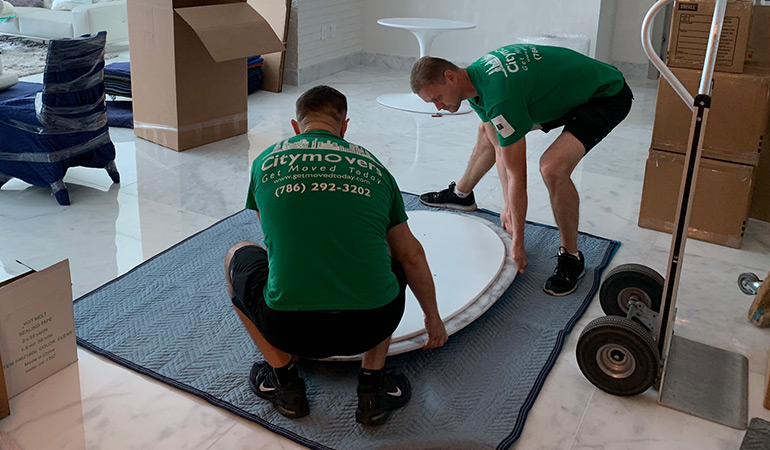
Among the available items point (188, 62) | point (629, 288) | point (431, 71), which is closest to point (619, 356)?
point (629, 288)

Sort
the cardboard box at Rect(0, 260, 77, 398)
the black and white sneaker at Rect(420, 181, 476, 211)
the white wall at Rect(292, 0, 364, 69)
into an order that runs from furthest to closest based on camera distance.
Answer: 1. the white wall at Rect(292, 0, 364, 69)
2. the black and white sneaker at Rect(420, 181, 476, 211)
3. the cardboard box at Rect(0, 260, 77, 398)

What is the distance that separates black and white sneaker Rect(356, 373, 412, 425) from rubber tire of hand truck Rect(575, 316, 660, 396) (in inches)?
23.4

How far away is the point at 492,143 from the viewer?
359 centimetres


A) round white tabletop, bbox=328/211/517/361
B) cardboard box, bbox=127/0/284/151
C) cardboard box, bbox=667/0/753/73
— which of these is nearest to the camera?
round white tabletop, bbox=328/211/517/361

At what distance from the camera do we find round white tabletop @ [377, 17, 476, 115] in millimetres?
5762

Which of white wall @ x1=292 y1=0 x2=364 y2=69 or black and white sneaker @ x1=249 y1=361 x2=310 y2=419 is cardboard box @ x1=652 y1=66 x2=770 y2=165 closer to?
black and white sneaker @ x1=249 y1=361 x2=310 y2=419

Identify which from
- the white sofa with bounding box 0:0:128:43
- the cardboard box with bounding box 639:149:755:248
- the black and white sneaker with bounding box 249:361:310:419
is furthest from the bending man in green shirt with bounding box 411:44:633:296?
the white sofa with bounding box 0:0:128:43

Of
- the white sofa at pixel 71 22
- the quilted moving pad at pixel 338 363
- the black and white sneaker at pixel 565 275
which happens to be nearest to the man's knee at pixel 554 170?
the black and white sneaker at pixel 565 275

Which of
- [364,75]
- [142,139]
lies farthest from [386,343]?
[364,75]

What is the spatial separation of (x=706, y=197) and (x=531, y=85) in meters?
1.11

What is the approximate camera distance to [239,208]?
12.6ft

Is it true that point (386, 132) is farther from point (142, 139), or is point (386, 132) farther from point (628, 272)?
point (628, 272)

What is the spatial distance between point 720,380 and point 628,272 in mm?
468

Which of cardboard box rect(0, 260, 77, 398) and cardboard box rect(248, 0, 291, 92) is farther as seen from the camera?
cardboard box rect(248, 0, 291, 92)
